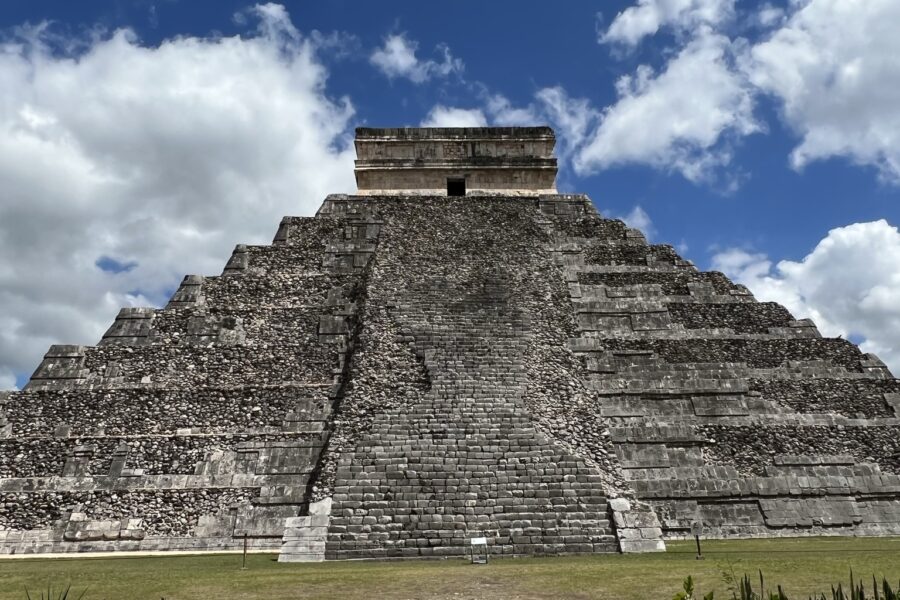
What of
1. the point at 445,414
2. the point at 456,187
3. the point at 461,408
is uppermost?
the point at 456,187

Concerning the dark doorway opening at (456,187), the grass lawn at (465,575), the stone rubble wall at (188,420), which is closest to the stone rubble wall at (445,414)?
the stone rubble wall at (188,420)

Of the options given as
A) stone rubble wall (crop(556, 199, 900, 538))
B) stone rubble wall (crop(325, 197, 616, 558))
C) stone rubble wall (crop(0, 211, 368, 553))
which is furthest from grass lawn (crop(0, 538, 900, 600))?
stone rubble wall (crop(556, 199, 900, 538))

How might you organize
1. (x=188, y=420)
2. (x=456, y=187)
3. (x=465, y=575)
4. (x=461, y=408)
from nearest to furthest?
(x=465, y=575), (x=461, y=408), (x=188, y=420), (x=456, y=187)

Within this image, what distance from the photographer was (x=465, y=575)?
702 cm

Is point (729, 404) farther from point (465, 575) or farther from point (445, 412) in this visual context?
point (465, 575)

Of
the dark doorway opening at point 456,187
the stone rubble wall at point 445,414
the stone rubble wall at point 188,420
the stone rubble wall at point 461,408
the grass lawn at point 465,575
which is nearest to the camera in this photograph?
the grass lawn at point 465,575

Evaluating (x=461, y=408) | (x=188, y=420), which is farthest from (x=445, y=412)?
(x=188, y=420)

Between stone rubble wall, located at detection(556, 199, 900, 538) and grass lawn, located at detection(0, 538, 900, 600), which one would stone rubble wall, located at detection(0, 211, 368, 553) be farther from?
stone rubble wall, located at detection(556, 199, 900, 538)

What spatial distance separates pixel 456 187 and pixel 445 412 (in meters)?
10.3

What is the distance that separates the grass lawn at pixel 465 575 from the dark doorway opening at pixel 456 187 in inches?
518

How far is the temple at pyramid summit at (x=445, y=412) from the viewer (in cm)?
1021

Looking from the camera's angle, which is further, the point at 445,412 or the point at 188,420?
the point at 188,420

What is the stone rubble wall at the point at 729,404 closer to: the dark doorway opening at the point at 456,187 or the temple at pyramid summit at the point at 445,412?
the temple at pyramid summit at the point at 445,412

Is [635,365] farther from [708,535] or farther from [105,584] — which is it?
[105,584]
